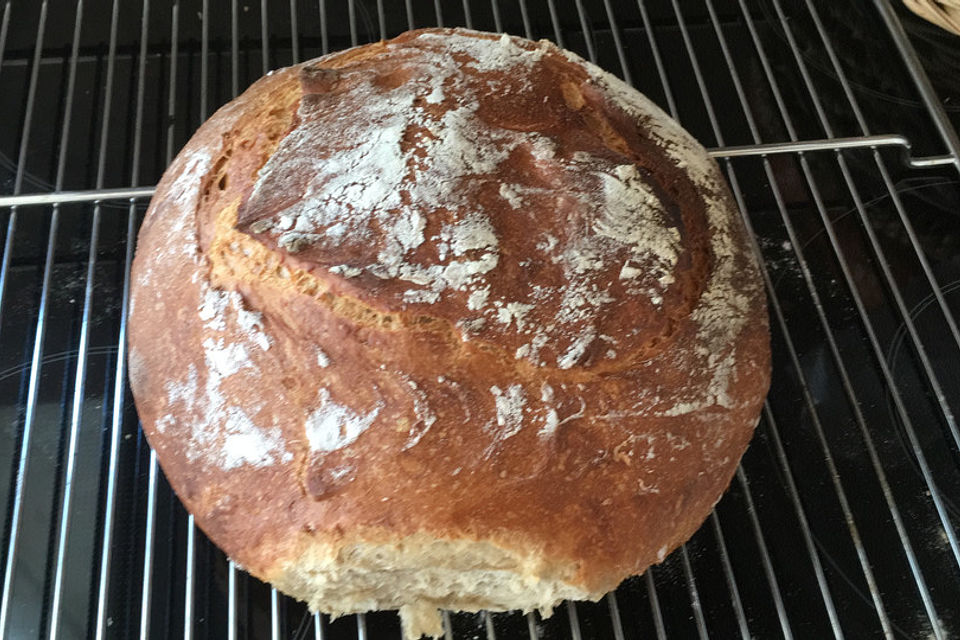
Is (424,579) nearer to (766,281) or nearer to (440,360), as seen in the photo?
(440,360)

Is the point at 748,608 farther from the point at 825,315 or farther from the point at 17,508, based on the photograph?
the point at 17,508

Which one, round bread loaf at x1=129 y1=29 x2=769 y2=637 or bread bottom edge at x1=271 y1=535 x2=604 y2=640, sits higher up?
round bread loaf at x1=129 y1=29 x2=769 y2=637

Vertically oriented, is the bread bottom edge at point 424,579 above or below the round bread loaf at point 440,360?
below

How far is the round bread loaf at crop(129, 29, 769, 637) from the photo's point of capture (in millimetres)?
951

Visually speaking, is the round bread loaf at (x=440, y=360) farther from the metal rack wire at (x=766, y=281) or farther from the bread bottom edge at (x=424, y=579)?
A: the metal rack wire at (x=766, y=281)

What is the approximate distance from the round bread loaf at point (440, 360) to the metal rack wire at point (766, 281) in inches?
8.3

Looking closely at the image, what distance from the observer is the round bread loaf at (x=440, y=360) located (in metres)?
0.95

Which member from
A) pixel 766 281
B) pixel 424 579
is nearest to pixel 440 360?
pixel 424 579

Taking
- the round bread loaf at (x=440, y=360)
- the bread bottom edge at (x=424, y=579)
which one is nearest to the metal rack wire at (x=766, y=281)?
the bread bottom edge at (x=424, y=579)

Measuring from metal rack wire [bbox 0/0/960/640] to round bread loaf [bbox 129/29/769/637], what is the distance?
0.21 meters

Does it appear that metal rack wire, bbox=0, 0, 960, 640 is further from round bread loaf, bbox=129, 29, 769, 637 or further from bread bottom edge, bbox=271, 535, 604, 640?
round bread loaf, bbox=129, 29, 769, 637

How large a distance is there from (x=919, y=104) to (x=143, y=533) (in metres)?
1.62

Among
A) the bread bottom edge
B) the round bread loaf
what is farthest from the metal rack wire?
the round bread loaf

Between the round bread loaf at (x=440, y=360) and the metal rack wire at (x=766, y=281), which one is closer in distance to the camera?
the round bread loaf at (x=440, y=360)
